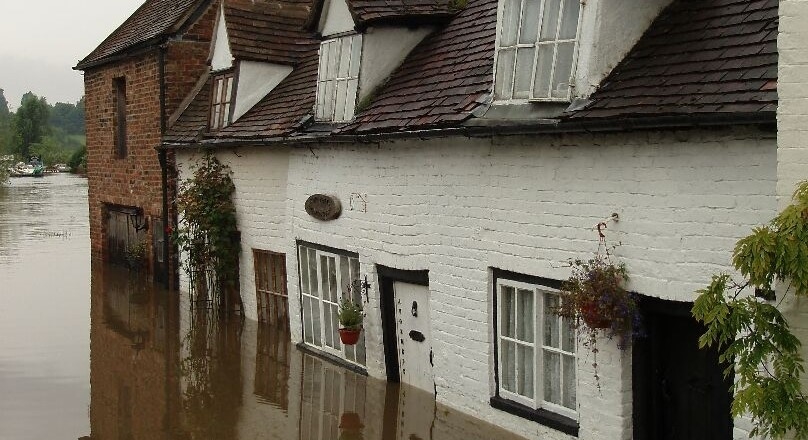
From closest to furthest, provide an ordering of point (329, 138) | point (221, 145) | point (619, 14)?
point (619, 14), point (329, 138), point (221, 145)

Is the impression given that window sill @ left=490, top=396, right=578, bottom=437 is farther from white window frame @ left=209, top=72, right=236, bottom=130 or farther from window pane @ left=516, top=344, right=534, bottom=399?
white window frame @ left=209, top=72, right=236, bottom=130

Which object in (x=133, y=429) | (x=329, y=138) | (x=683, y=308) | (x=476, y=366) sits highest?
(x=329, y=138)

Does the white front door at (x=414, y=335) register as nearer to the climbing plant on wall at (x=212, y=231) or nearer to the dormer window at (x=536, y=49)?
the dormer window at (x=536, y=49)

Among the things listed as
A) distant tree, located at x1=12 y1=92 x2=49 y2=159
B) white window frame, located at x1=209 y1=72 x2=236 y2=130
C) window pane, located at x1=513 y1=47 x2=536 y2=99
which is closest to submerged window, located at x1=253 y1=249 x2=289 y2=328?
white window frame, located at x1=209 y1=72 x2=236 y2=130

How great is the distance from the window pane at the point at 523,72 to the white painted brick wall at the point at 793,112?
3.05 m

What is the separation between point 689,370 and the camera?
7.73m

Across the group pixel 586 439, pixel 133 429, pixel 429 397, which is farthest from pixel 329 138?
pixel 586 439

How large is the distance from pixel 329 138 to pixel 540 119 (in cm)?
405

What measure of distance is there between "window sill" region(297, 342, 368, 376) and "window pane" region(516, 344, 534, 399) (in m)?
3.15

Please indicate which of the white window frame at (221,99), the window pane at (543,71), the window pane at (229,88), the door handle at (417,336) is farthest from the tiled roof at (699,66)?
the window pane at (229,88)

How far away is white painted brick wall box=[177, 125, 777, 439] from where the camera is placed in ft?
23.2

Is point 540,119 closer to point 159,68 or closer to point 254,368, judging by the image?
point 254,368

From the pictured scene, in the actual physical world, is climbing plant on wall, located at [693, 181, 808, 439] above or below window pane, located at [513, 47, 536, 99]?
below

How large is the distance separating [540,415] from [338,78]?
5869 millimetres
